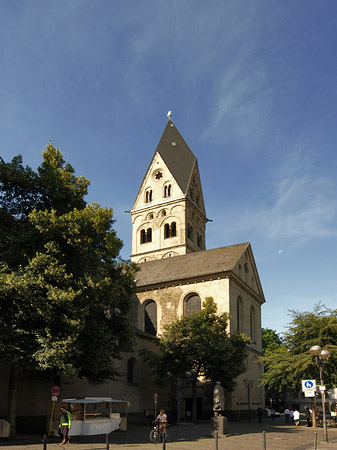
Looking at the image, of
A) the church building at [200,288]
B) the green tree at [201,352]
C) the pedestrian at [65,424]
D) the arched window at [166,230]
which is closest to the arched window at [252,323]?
the church building at [200,288]

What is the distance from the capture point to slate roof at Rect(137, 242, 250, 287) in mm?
38125

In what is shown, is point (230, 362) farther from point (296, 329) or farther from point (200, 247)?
point (200, 247)

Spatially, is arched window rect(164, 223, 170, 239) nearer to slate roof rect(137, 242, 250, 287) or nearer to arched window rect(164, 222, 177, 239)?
arched window rect(164, 222, 177, 239)

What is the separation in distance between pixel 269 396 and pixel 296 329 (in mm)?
46863

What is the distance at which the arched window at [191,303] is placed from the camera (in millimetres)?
37734

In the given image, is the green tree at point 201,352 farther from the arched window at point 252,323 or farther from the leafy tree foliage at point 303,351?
the arched window at point 252,323

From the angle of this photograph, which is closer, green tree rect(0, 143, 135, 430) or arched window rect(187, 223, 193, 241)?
green tree rect(0, 143, 135, 430)

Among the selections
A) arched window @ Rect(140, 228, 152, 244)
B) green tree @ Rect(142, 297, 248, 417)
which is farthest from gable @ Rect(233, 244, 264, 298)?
arched window @ Rect(140, 228, 152, 244)

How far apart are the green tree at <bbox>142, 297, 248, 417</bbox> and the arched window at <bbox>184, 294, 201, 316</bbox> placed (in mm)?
6895

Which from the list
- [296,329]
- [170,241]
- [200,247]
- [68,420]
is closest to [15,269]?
[68,420]

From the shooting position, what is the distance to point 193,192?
65.4 m

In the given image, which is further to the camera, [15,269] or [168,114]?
[168,114]

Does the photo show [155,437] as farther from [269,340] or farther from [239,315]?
[269,340]

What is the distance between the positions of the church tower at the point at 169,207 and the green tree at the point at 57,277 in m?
37.4
